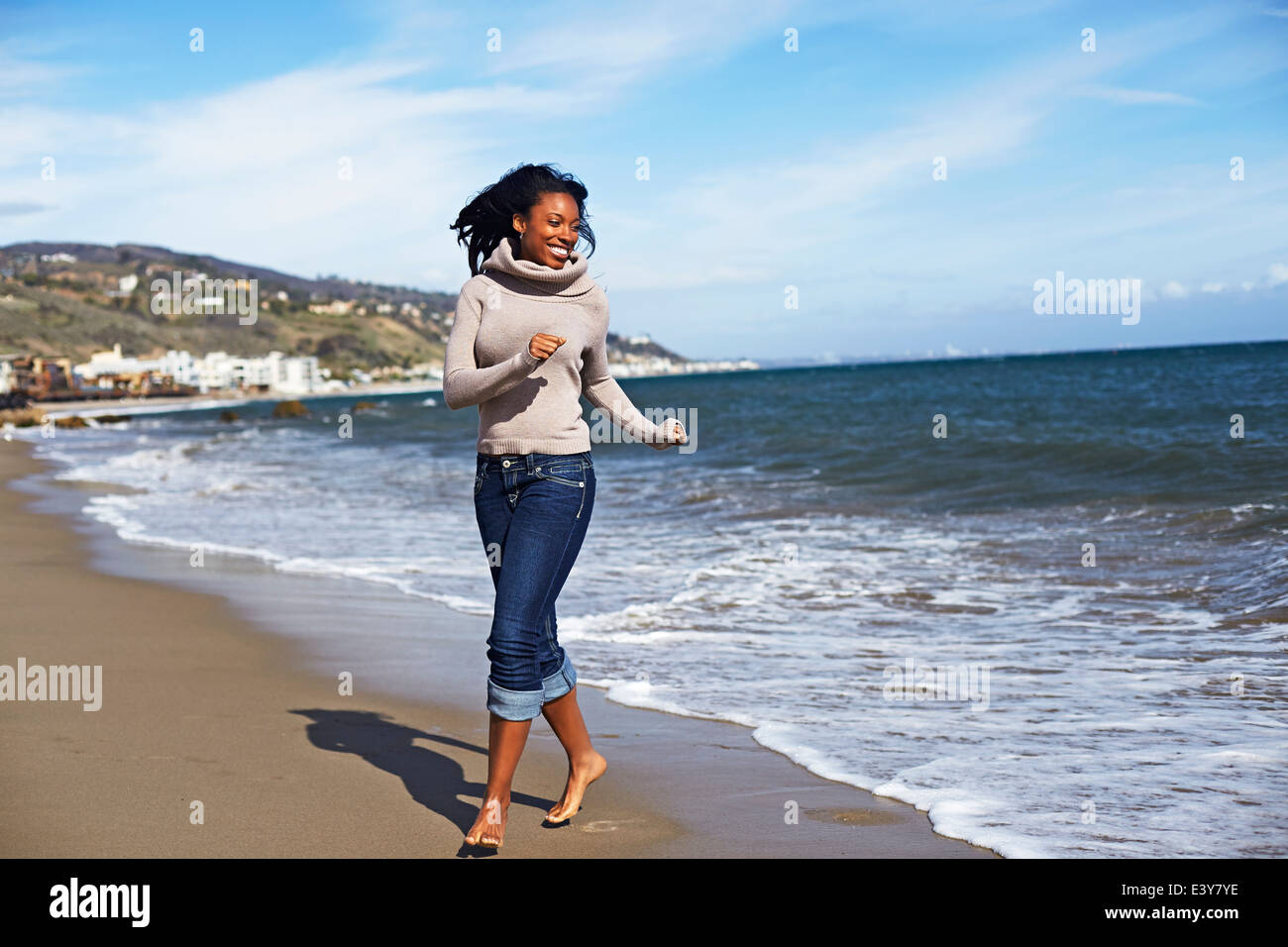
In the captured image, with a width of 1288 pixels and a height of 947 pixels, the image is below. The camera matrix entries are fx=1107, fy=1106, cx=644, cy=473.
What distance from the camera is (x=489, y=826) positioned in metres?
3.19

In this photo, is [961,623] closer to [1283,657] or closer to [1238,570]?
[1283,657]

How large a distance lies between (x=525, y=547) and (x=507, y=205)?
107cm

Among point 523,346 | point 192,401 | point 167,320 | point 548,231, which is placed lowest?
point 523,346

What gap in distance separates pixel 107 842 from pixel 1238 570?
7333 millimetres

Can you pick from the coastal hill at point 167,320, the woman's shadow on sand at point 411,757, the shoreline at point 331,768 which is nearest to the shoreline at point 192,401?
the coastal hill at point 167,320

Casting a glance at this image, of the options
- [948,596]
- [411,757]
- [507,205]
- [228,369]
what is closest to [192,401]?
[228,369]

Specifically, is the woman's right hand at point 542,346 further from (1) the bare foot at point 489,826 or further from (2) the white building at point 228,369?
(2) the white building at point 228,369

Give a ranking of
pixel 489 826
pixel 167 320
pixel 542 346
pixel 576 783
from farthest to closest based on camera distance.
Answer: pixel 167 320
pixel 576 783
pixel 489 826
pixel 542 346

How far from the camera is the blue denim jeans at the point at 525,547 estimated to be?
3.24 m

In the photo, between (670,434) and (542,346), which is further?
(670,434)

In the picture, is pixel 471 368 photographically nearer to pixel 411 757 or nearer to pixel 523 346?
pixel 523 346

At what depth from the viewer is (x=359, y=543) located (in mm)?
10531

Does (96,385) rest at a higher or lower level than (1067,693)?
higher

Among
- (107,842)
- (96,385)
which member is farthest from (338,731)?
(96,385)
